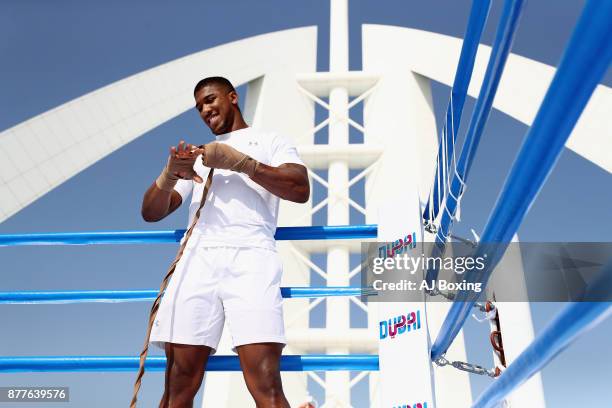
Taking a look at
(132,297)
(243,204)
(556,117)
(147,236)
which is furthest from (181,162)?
(556,117)

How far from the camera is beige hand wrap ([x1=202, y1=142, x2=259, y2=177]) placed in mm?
1244

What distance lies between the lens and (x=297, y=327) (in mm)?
7625

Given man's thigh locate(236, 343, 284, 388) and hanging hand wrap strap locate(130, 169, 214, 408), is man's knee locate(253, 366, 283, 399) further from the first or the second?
hanging hand wrap strap locate(130, 169, 214, 408)

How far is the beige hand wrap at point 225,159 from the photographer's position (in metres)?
1.24

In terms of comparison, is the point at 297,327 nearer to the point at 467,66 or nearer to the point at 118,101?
the point at 118,101

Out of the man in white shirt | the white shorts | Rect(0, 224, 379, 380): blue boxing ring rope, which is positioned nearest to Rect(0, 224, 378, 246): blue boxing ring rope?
Rect(0, 224, 379, 380): blue boxing ring rope

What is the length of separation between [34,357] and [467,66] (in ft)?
4.96

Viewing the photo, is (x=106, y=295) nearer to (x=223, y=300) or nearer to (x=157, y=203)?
(x=157, y=203)

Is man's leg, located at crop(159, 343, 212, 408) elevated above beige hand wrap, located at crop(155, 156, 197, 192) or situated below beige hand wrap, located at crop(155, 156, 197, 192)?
below

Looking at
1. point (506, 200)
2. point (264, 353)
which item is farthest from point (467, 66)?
point (264, 353)

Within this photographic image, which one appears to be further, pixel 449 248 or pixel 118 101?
pixel 118 101

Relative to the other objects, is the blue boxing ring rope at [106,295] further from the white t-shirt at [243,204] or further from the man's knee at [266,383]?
the man's knee at [266,383]

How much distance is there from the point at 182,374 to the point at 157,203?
1.71 feet

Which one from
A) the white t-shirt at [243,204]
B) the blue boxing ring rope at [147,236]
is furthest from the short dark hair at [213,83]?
the blue boxing ring rope at [147,236]
